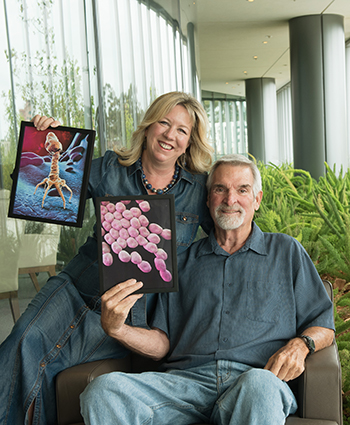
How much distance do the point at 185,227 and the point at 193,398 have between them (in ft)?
2.14

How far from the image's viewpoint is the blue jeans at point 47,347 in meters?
1.47

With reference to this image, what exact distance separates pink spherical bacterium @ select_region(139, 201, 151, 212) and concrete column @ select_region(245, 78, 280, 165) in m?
14.7

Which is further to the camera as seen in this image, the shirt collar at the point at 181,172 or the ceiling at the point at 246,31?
the ceiling at the point at 246,31

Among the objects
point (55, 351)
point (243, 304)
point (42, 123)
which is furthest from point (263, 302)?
point (42, 123)

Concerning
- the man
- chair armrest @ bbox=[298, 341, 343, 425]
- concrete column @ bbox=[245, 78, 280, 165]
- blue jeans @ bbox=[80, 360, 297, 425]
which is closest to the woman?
the man

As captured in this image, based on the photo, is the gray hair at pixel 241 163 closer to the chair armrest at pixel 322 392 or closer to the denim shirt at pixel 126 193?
the denim shirt at pixel 126 193

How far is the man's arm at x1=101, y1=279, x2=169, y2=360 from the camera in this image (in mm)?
1336

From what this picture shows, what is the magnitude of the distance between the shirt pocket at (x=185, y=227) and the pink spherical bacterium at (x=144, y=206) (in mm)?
385

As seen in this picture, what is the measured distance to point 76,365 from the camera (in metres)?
1.58

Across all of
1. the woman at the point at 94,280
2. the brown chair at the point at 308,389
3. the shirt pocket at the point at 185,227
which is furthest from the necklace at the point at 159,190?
the brown chair at the point at 308,389

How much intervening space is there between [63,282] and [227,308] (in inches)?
24.0

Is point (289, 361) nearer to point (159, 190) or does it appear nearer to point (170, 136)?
point (159, 190)

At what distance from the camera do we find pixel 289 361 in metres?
1.39

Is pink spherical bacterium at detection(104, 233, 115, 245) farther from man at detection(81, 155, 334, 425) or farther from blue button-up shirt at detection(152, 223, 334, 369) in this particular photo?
blue button-up shirt at detection(152, 223, 334, 369)
